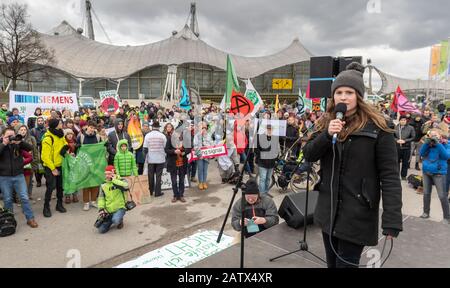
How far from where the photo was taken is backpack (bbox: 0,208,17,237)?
499 cm

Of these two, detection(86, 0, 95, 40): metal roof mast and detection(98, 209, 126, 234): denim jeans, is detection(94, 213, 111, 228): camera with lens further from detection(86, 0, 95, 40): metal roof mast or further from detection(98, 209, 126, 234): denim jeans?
detection(86, 0, 95, 40): metal roof mast

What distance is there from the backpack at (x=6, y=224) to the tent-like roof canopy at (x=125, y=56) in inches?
1893

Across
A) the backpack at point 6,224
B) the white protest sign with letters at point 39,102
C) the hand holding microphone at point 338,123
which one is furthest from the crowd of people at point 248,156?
the white protest sign with letters at point 39,102

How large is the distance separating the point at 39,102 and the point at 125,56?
4902cm

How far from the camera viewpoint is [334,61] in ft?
12.6

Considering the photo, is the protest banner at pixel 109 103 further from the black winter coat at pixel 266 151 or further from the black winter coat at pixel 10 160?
the black winter coat at pixel 266 151

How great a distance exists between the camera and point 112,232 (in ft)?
17.3

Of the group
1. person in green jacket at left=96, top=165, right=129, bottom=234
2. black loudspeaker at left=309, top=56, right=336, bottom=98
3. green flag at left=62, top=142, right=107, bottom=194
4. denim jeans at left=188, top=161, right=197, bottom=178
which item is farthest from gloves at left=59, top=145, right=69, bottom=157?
black loudspeaker at left=309, top=56, right=336, bottom=98

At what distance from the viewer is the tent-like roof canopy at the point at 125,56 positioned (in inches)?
2016

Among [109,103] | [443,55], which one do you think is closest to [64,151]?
[109,103]

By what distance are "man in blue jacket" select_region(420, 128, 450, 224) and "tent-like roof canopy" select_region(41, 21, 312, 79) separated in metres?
48.5

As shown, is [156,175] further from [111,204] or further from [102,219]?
[102,219]
